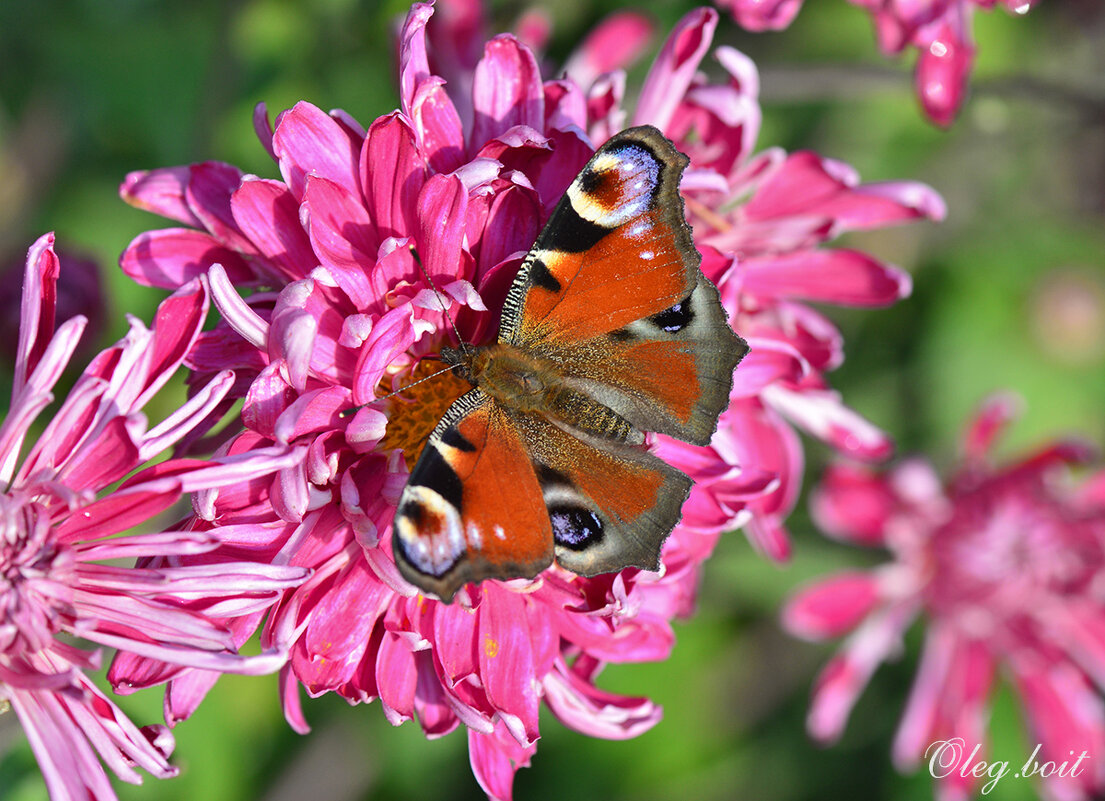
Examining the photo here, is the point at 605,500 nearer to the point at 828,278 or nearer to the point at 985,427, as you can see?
the point at 828,278

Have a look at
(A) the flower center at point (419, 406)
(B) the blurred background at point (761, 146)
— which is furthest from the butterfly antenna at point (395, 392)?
(B) the blurred background at point (761, 146)

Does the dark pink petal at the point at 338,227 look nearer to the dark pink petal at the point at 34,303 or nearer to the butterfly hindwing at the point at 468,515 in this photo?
the butterfly hindwing at the point at 468,515

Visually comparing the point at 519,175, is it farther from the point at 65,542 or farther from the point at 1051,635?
the point at 1051,635

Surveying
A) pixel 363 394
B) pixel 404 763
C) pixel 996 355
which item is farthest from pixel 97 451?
pixel 996 355

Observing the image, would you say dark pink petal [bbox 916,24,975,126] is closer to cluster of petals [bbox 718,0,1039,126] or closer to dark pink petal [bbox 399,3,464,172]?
cluster of petals [bbox 718,0,1039,126]

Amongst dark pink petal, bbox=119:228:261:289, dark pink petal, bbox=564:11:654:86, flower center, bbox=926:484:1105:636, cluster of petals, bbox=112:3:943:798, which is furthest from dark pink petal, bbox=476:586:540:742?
flower center, bbox=926:484:1105:636

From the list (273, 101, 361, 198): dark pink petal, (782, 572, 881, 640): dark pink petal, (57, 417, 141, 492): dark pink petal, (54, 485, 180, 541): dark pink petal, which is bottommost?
(782, 572, 881, 640): dark pink petal

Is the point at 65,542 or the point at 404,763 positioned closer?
the point at 65,542
